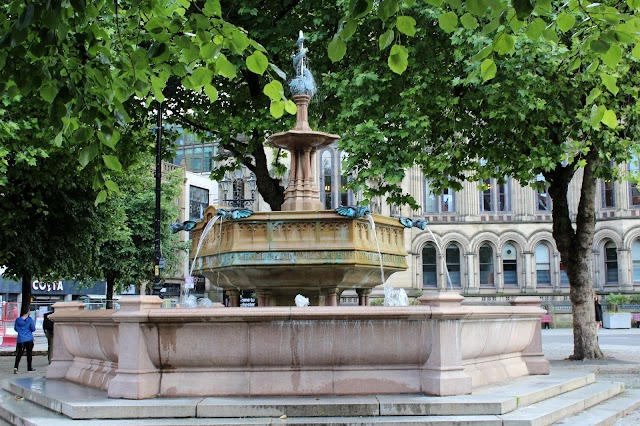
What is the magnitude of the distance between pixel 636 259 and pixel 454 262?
1125 centimetres

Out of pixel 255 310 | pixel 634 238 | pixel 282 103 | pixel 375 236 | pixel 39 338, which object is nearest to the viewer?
pixel 282 103

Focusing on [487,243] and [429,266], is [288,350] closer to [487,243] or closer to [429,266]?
[429,266]

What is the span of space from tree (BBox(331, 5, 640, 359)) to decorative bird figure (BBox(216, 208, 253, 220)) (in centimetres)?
492

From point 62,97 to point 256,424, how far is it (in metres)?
3.78

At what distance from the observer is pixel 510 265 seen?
51219 millimetres

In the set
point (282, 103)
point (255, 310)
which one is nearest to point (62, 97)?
point (282, 103)

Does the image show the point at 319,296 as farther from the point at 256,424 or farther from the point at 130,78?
the point at 130,78

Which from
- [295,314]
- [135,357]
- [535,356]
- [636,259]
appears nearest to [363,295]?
[535,356]

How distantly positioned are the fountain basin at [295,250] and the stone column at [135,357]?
2.30m

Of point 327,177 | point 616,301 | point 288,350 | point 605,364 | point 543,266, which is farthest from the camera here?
point 327,177

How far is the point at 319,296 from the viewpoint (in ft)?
41.8

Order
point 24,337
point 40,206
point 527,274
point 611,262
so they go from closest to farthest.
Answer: point 24,337, point 40,206, point 611,262, point 527,274

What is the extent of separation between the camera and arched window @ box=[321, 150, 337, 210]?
176ft

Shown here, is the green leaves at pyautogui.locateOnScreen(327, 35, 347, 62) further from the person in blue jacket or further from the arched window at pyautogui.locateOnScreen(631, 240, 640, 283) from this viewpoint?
the arched window at pyautogui.locateOnScreen(631, 240, 640, 283)
